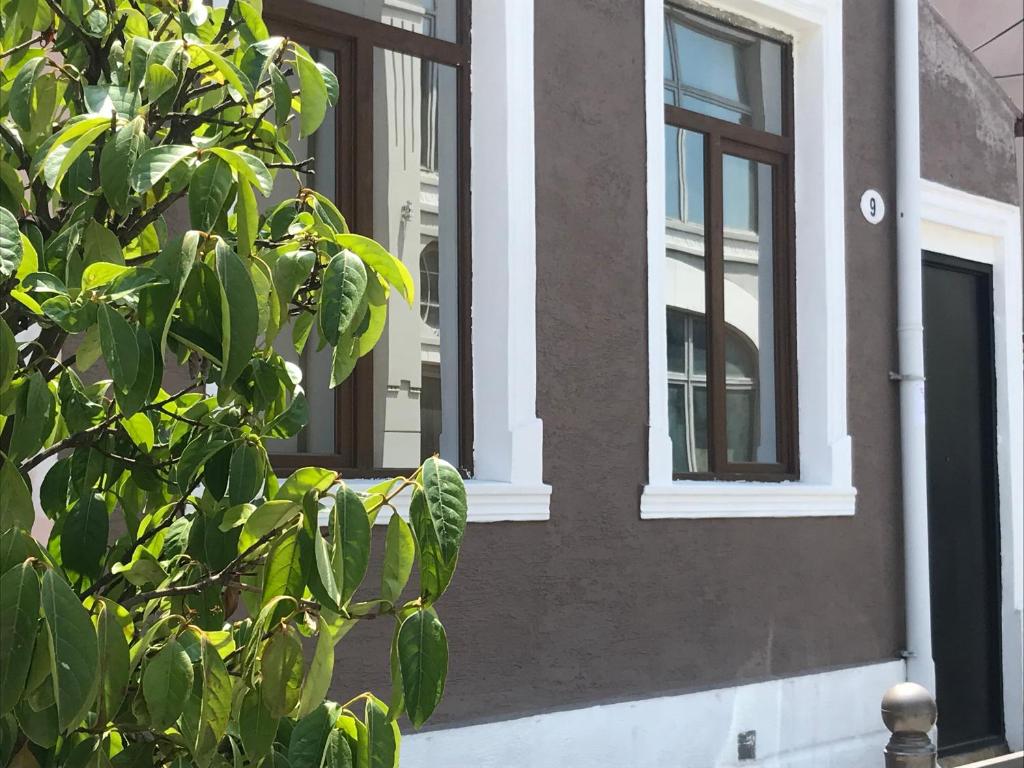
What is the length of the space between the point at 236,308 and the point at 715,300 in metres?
4.84

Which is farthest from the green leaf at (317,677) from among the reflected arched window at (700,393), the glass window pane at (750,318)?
the glass window pane at (750,318)

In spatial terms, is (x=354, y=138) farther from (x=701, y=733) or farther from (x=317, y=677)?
(x=317, y=677)

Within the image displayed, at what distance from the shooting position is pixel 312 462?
15.5ft

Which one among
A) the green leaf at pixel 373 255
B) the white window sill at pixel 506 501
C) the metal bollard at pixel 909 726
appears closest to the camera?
the green leaf at pixel 373 255

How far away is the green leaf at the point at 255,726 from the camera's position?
1854mm

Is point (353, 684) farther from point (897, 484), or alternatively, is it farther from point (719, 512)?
point (897, 484)

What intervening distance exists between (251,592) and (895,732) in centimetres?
245

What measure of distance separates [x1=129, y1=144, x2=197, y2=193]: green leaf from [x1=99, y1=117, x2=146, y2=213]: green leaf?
0.05 feet

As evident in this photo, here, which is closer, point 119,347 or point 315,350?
point 119,347

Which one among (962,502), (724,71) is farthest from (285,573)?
(962,502)

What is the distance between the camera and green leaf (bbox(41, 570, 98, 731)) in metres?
1.63

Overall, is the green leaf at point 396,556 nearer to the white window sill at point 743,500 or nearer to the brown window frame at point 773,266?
the white window sill at point 743,500

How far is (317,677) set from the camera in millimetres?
1845

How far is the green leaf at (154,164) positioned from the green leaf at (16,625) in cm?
51
